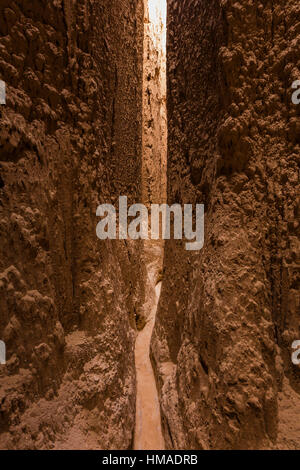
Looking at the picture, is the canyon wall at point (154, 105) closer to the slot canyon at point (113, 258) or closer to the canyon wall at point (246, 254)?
the slot canyon at point (113, 258)

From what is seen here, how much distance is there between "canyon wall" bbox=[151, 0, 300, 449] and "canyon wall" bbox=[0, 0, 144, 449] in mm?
536

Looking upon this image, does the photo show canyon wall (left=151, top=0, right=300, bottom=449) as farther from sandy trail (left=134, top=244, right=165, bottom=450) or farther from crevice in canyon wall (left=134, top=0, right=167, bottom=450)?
crevice in canyon wall (left=134, top=0, right=167, bottom=450)

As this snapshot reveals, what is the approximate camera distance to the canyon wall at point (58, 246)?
1214mm

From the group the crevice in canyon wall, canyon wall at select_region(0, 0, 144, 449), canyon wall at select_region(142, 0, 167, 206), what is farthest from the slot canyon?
canyon wall at select_region(142, 0, 167, 206)

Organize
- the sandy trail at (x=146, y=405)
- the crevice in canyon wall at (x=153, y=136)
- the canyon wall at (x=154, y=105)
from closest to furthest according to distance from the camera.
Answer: the sandy trail at (x=146, y=405), the crevice in canyon wall at (x=153, y=136), the canyon wall at (x=154, y=105)

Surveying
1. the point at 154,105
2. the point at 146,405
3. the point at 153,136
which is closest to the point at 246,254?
the point at 146,405

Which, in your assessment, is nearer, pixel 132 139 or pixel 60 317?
pixel 60 317

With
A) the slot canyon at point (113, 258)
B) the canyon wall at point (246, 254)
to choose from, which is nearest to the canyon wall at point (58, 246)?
the slot canyon at point (113, 258)

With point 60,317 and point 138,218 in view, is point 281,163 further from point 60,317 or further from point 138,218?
point 138,218

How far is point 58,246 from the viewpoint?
153 centimetres

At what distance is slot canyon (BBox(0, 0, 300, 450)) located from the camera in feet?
4.05

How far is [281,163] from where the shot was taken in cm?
142

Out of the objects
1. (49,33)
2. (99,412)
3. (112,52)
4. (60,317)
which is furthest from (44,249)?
(112,52)

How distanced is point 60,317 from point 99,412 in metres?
0.56
